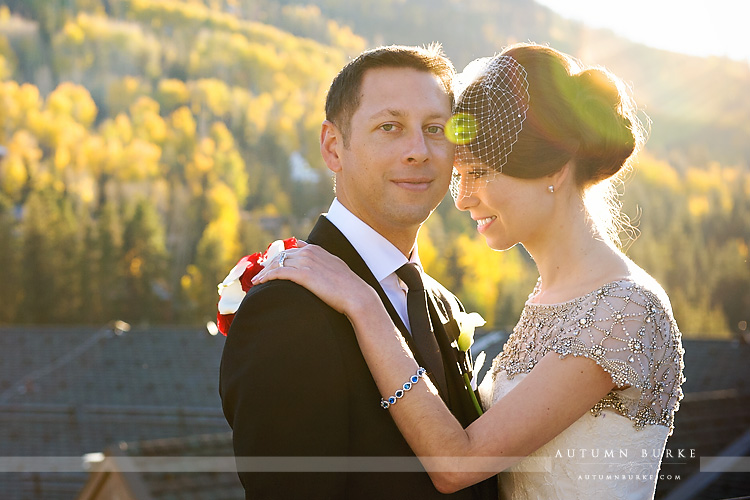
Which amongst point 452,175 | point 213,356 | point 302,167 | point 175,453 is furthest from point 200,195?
point 452,175

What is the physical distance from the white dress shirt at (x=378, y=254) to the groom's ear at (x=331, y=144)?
30 cm

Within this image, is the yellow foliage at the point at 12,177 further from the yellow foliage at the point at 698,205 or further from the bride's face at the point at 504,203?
Answer: the bride's face at the point at 504,203

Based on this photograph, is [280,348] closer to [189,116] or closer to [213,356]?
[213,356]

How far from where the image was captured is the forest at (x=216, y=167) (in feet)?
271

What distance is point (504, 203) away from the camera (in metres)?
3.78

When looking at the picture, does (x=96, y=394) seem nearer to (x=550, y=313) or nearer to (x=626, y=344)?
(x=550, y=313)

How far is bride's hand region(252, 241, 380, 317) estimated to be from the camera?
3.14 metres

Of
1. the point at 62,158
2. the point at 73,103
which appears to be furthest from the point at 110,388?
the point at 73,103

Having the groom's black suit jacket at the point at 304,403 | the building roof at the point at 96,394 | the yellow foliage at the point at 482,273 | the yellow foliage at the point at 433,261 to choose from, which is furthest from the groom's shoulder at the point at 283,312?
the yellow foliage at the point at 482,273

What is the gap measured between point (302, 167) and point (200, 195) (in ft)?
45.7

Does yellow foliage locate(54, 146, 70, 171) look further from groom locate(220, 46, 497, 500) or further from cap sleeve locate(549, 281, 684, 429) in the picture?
cap sleeve locate(549, 281, 684, 429)

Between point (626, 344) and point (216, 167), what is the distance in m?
96.9

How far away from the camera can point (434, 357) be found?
3467 millimetres

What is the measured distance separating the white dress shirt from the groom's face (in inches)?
3.2
